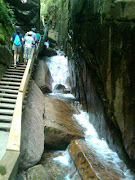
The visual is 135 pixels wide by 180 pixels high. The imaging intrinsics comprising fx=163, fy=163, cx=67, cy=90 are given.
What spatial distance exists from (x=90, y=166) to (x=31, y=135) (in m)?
2.24

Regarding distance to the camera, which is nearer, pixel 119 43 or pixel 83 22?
pixel 119 43

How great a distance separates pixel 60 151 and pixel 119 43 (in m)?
4.63

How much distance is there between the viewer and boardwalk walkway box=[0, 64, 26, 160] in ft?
15.1

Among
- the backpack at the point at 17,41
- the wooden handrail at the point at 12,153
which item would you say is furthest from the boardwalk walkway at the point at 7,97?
the backpack at the point at 17,41

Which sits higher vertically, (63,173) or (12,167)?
(12,167)

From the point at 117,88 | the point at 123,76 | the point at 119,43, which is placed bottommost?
the point at 117,88

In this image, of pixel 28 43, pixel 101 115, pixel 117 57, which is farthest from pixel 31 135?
pixel 28 43

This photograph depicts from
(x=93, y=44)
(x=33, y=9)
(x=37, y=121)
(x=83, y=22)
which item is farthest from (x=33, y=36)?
(x=33, y=9)

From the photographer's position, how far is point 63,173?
531cm

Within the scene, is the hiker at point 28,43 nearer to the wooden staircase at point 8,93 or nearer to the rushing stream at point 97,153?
the wooden staircase at point 8,93

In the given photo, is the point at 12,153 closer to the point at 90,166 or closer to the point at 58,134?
the point at 90,166

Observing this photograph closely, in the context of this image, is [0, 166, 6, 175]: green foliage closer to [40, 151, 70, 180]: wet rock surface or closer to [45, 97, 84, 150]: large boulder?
[40, 151, 70, 180]: wet rock surface

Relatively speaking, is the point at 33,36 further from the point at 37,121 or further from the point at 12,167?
the point at 12,167

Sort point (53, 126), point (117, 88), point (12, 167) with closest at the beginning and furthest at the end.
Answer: point (12, 167)
point (117, 88)
point (53, 126)
